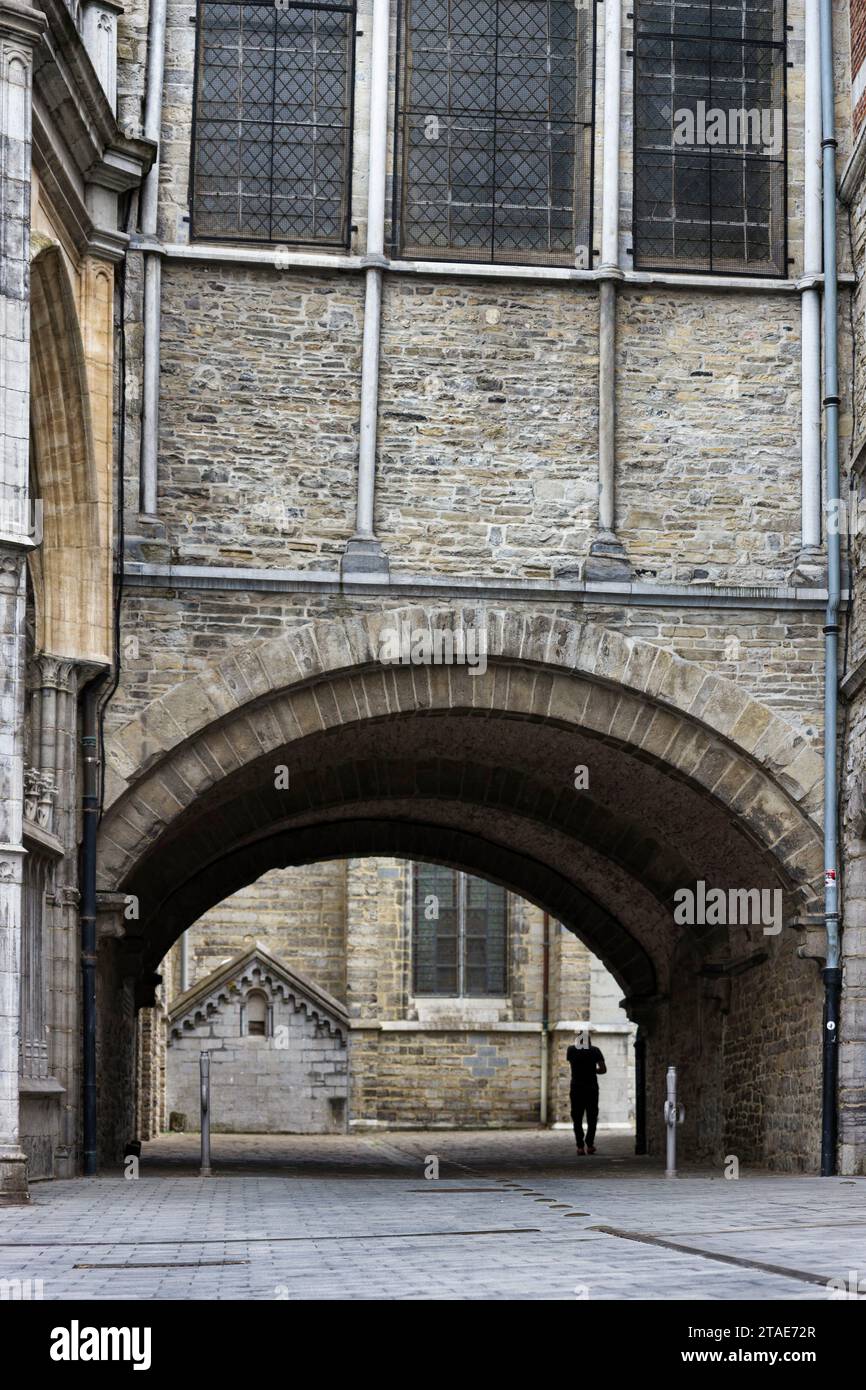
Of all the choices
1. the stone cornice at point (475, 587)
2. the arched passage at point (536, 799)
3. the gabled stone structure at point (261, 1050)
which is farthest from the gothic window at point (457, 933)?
the stone cornice at point (475, 587)

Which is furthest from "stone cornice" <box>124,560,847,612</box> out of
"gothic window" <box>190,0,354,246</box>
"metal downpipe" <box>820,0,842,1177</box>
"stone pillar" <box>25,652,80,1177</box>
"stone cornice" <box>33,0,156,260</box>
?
"gothic window" <box>190,0,354,246</box>

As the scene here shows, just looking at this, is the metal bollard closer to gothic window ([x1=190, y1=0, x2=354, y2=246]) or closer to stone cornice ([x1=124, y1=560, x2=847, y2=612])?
stone cornice ([x1=124, y1=560, x2=847, y2=612])

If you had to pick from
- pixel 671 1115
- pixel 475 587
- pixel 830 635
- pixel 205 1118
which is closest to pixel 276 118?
pixel 475 587

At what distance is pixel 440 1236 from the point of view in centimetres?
869

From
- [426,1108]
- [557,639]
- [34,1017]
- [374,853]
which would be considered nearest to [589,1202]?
[34,1017]

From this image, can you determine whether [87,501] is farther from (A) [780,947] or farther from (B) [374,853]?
A: (B) [374,853]

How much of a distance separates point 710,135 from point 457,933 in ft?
60.9

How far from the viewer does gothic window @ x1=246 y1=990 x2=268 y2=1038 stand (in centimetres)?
3198

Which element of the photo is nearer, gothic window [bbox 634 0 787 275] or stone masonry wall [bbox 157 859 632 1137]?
gothic window [bbox 634 0 787 275]

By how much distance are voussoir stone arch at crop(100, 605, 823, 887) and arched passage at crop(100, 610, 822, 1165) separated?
2 centimetres

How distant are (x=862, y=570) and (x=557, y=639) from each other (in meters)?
2.25

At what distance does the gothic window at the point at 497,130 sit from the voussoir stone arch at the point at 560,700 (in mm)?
3003

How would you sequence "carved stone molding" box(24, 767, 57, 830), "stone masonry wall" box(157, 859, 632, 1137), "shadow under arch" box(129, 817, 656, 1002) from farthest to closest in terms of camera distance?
"stone masonry wall" box(157, 859, 632, 1137), "shadow under arch" box(129, 817, 656, 1002), "carved stone molding" box(24, 767, 57, 830)

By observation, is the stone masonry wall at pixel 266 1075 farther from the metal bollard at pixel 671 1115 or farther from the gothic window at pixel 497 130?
the gothic window at pixel 497 130
